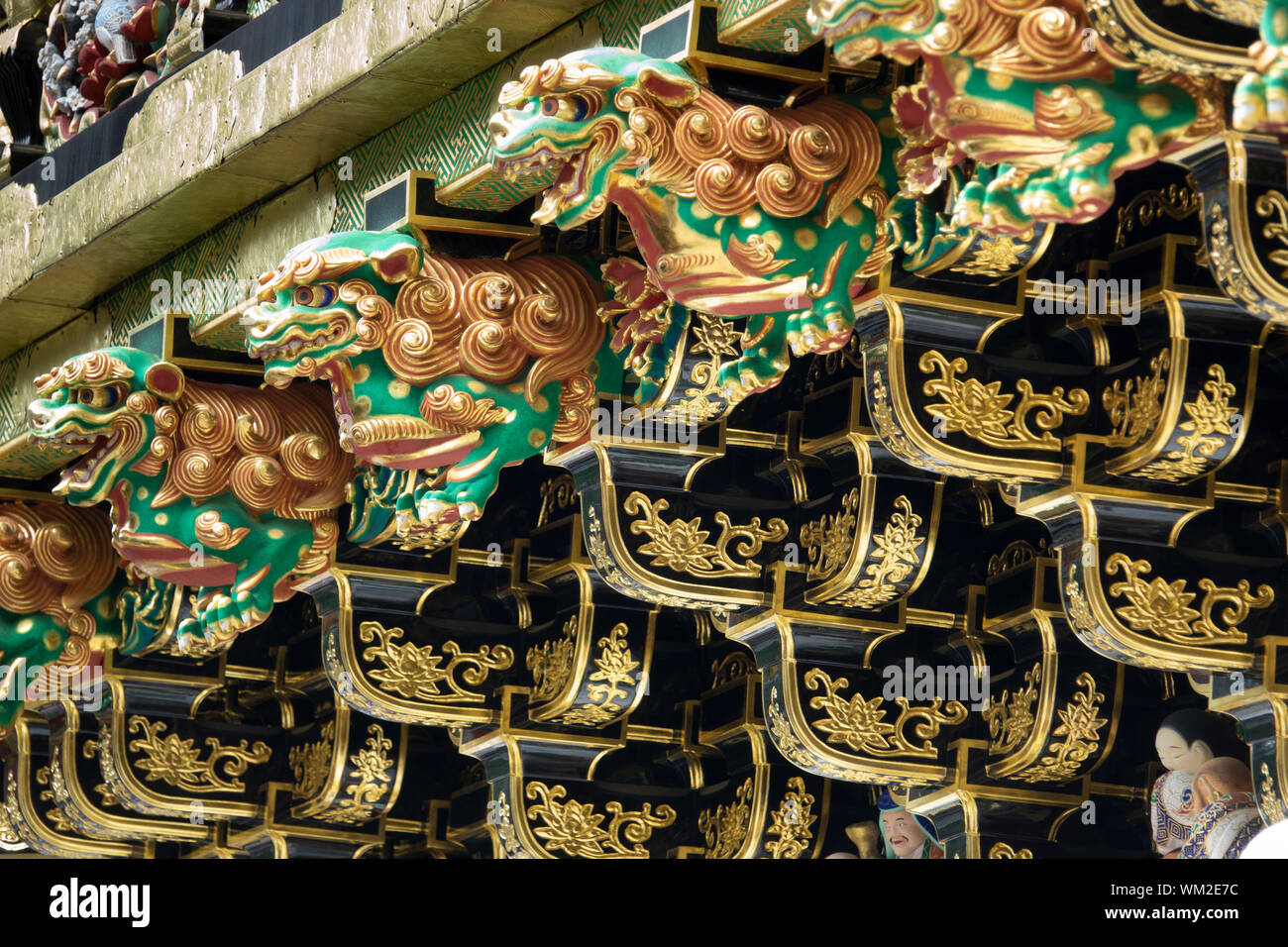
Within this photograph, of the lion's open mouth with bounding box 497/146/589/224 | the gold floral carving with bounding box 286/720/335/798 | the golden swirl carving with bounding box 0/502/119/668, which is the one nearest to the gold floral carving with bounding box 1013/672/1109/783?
the lion's open mouth with bounding box 497/146/589/224

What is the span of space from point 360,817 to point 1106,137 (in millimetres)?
3588

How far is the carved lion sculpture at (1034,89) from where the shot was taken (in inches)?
142

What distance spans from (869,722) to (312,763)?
204cm

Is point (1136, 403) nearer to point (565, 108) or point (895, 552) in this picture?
point (895, 552)

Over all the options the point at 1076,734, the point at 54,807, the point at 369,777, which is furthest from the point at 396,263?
the point at 54,807

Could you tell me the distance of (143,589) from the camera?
6375 millimetres

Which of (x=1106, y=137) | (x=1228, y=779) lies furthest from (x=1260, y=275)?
(x=1228, y=779)

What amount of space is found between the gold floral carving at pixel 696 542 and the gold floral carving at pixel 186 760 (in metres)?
2.09

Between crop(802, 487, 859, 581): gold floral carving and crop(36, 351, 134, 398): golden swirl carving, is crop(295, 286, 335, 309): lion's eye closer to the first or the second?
crop(36, 351, 134, 398): golden swirl carving

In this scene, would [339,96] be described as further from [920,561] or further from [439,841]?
[439,841]

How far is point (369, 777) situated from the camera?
666 cm

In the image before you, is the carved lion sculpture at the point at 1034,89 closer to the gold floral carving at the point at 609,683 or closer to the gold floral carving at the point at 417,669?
the gold floral carving at the point at 609,683
